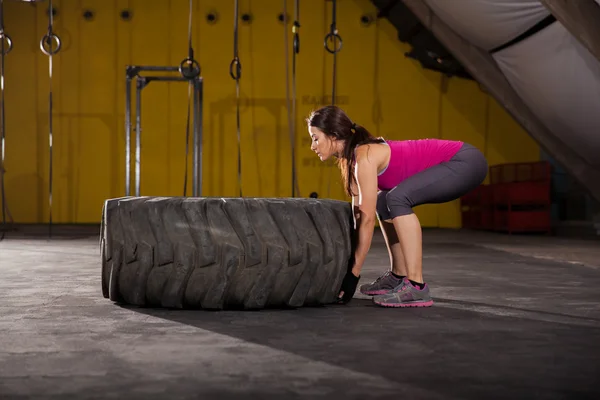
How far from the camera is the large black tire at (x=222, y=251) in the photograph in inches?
90.8

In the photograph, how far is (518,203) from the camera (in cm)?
706

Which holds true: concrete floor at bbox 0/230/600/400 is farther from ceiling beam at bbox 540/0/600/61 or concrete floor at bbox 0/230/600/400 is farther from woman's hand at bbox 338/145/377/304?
ceiling beam at bbox 540/0/600/61

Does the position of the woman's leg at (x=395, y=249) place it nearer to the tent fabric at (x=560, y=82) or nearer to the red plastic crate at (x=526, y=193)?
the tent fabric at (x=560, y=82)

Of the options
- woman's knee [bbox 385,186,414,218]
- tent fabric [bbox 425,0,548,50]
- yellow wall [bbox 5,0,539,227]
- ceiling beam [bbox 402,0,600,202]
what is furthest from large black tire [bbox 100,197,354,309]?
yellow wall [bbox 5,0,539,227]

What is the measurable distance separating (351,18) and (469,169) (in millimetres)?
6130

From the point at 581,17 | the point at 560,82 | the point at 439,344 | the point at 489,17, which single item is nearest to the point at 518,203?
the point at 560,82

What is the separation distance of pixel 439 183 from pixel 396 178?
153 millimetres

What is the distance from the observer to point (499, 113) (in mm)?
8328

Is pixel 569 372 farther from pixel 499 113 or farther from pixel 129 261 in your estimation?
pixel 499 113

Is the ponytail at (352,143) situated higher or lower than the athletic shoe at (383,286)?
higher

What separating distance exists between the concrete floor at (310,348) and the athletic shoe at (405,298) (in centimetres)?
5

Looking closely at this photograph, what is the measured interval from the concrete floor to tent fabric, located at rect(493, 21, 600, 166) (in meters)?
2.33

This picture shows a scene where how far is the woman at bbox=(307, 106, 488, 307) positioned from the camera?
2.41 meters

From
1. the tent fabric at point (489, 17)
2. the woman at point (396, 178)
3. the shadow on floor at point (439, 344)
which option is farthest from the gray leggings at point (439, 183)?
the tent fabric at point (489, 17)
